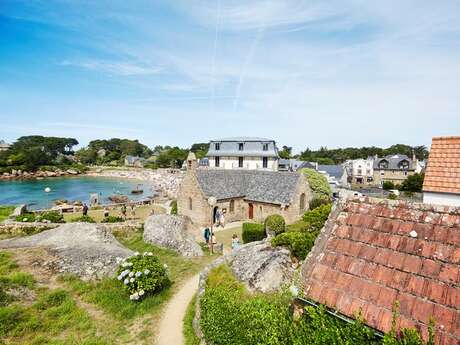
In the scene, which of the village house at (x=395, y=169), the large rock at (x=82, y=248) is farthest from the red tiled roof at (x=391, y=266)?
the village house at (x=395, y=169)

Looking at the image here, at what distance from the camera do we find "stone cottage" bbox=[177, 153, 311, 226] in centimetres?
2902

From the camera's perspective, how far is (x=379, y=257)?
5.32 m

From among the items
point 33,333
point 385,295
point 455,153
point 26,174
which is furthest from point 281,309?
point 26,174

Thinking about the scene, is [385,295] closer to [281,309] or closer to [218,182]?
[281,309]

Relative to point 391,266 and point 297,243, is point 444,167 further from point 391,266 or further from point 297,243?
point 391,266

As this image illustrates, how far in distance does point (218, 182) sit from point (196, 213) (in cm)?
460

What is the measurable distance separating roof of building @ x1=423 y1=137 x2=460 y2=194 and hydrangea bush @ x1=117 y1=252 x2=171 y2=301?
52.5 feet

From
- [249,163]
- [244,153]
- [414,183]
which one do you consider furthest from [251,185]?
[414,183]

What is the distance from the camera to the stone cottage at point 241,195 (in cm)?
2902

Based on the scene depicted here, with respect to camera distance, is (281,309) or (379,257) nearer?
(379,257)

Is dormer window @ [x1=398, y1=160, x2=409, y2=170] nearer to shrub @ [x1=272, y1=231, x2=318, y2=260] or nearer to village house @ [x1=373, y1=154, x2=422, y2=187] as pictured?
village house @ [x1=373, y1=154, x2=422, y2=187]

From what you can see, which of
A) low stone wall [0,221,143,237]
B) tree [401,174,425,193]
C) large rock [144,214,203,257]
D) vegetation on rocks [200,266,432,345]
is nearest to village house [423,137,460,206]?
vegetation on rocks [200,266,432,345]

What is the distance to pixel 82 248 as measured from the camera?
58.6 ft

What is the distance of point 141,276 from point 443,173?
17738 millimetres
